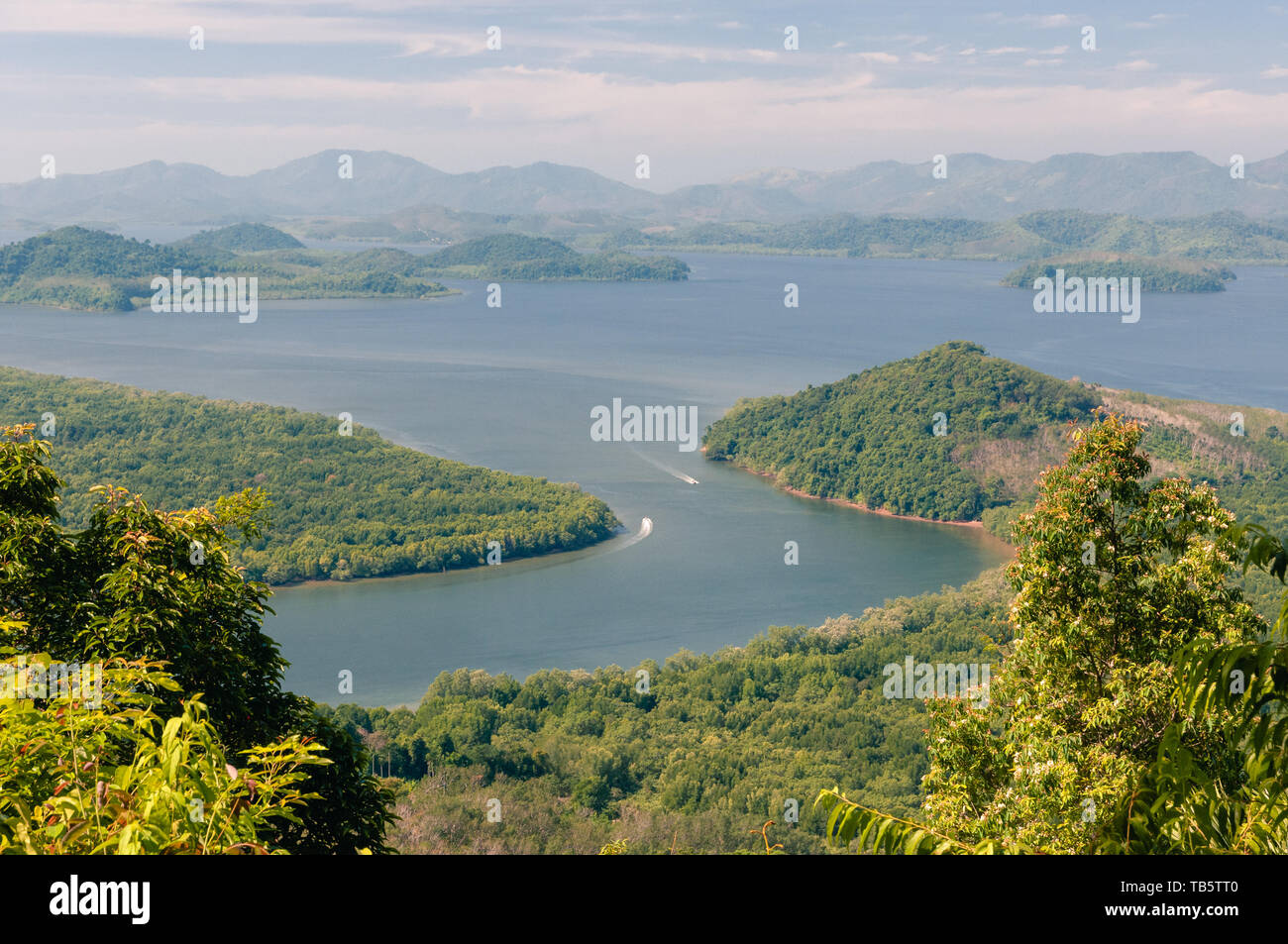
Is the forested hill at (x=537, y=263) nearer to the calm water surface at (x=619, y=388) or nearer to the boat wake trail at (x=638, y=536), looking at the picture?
the calm water surface at (x=619, y=388)

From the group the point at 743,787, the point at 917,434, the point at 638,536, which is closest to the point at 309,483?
the point at 638,536

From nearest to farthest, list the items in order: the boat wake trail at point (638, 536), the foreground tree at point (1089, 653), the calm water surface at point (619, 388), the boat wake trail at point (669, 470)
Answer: the foreground tree at point (1089, 653) → the calm water surface at point (619, 388) → the boat wake trail at point (638, 536) → the boat wake trail at point (669, 470)

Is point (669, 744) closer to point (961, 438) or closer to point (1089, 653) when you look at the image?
point (1089, 653)

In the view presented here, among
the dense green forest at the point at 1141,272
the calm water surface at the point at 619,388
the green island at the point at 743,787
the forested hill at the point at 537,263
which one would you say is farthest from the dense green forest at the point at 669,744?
the forested hill at the point at 537,263

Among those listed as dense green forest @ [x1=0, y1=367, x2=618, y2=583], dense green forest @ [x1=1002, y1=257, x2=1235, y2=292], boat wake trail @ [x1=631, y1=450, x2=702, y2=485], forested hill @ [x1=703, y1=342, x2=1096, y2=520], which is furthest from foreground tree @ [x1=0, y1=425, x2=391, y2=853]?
dense green forest @ [x1=1002, y1=257, x2=1235, y2=292]

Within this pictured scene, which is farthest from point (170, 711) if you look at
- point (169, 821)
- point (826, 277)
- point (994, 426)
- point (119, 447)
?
point (826, 277)
